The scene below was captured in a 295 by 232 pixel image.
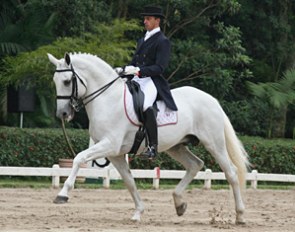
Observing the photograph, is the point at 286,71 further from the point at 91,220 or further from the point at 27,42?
the point at 91,220

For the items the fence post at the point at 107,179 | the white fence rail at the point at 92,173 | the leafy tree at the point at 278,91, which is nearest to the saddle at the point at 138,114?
the white fence rail at the point at 92,173

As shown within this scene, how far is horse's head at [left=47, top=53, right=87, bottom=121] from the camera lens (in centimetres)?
1219

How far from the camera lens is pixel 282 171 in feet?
88.2

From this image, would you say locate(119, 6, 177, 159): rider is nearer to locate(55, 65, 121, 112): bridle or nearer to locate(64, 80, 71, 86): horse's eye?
locate(55, 65, 121, 112): bridle

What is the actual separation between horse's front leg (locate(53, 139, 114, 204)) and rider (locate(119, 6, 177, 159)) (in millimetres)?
705

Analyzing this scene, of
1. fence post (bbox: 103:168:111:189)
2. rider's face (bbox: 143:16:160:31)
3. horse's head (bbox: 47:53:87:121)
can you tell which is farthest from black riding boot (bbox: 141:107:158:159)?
fence post (bbox: 103:168:111:189)

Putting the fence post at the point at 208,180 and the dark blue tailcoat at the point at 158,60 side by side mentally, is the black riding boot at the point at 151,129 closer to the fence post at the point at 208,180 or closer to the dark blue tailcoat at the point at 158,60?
the dark blue tailcoat at the point at 158,60

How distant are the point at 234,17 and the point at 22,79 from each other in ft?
33.5

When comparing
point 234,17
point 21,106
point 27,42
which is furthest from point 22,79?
point 234,17

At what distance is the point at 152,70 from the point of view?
12.7 meters

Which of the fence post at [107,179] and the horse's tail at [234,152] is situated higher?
the horse's tail at [234,152]

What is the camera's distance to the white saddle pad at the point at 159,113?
12541 millimetres

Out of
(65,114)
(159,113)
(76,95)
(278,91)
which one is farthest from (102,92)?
(278,91)

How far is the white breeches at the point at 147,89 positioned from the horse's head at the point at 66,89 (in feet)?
3.15
